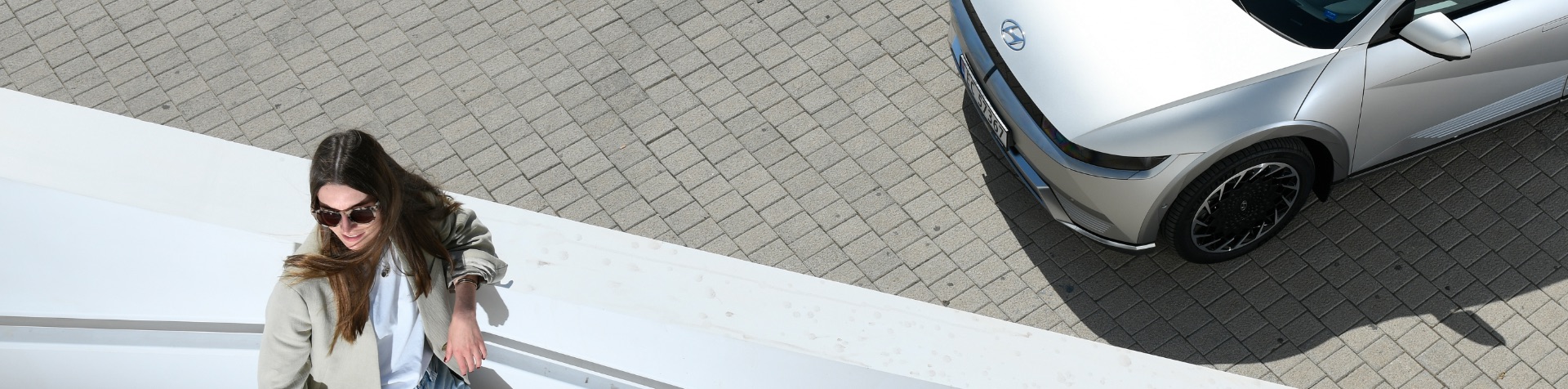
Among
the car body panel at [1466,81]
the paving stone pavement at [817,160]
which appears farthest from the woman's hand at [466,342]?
the car body panel at [1466,81]

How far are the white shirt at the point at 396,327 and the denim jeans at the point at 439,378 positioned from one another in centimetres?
2

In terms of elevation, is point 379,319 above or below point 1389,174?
above

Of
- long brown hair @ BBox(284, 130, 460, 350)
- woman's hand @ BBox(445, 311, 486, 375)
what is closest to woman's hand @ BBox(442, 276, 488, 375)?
woman's hand @ BBox(445, 311, 486, 375)

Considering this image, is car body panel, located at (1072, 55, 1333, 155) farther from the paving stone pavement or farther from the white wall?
the white wall

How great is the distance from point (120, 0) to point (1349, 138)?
6.39 m

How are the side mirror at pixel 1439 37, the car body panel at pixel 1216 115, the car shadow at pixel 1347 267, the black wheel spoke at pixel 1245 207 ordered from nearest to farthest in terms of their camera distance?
the side mirror at pixel 1439 37
the car body panel at pixel 1216 115
the black wheel spoke at pixel 1245 207
the car shadow at pixel 1347 267

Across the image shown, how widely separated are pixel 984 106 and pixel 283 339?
3439 mm

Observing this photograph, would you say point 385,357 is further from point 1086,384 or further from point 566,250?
point 1086,384

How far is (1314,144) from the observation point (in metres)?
5.10

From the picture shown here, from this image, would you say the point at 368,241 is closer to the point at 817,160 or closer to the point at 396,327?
the point at 396,327

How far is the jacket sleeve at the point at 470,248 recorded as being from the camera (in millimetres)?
2760

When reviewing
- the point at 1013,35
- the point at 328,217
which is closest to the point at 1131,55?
the point at 1013,35

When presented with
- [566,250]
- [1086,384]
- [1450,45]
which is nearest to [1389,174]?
[1450,45]

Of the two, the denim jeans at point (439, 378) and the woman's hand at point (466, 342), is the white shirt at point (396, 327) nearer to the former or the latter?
the denim jeans at point (439, 378)
